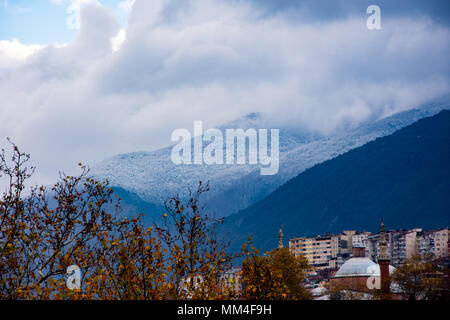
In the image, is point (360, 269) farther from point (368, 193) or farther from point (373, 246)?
point (368, 193)

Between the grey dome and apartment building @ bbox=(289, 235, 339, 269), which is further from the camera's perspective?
A: apartment building @ bbox=(289, 235, 339, 269)

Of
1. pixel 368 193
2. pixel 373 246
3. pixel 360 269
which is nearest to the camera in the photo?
pixel 360 269

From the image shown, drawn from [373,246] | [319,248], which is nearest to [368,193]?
[373,246]

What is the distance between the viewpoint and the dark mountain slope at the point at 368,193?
144 metres

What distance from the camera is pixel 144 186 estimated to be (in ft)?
580

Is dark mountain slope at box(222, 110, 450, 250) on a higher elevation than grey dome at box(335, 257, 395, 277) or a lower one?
higher

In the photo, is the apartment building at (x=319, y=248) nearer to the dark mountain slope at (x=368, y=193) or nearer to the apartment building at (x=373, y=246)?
the apartment building at (x=373, y=246)

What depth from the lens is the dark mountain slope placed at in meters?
144

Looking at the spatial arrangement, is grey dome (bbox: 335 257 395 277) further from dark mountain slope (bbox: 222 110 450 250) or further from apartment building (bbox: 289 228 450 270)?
dark mountain slope (bbox: 222 110 450 250)

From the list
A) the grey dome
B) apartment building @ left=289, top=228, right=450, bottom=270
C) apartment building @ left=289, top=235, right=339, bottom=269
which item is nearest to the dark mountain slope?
apartment building @ left=289, top=228, right=450, bottom=270

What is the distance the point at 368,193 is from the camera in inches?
6575

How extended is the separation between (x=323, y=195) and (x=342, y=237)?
193 ft
